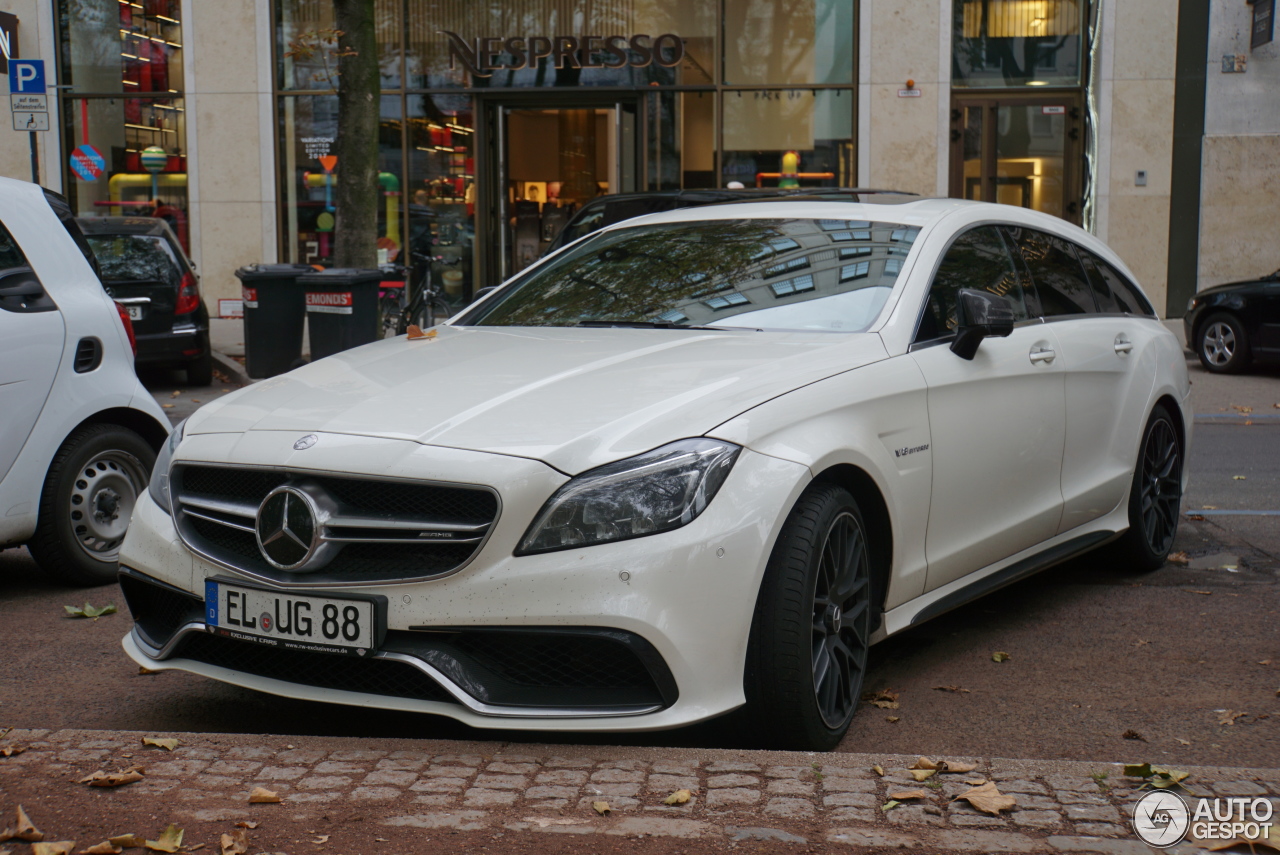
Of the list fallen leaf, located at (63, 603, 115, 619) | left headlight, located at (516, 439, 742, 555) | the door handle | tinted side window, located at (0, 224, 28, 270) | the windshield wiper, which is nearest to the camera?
left headlight, located at (516, 439, 742, 555)

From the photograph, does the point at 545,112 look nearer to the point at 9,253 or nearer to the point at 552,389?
the point at 9,253

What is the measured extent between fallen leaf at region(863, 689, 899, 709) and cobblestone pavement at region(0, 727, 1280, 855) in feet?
2.98

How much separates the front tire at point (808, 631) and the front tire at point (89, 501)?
9.78ft

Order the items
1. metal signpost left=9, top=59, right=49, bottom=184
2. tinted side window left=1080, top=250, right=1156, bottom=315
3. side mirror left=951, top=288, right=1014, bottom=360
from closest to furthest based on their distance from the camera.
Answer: side mirror left=951, top=288, right=1014, bottom=360, tinted side window left=1080, top=250, right=1156, bottom=315, metal signpost left=9, top=59, right=49, bottom=184

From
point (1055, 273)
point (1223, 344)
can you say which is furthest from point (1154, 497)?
point (1223, 344)

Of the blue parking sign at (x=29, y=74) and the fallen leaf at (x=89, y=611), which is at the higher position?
the blue parking sign at (x=29, y=74)

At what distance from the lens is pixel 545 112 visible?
1980 cm

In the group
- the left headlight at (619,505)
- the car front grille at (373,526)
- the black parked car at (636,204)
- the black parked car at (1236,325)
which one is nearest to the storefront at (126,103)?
the black parked car at (636,204)

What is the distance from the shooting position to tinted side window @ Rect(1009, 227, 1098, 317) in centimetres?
540

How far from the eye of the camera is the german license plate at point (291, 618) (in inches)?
134

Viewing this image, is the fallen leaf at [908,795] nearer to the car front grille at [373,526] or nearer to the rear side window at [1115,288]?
the car front grille at [373,526]

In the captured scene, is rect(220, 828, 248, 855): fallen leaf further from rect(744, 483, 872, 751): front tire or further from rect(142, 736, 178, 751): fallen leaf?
rect(744, 483, 872, 751): front tire

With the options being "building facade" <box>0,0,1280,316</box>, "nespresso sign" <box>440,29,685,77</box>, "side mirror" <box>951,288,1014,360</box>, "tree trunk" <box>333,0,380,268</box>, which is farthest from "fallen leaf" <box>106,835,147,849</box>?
"nespresso sign" <box>440,29,685,77</box>

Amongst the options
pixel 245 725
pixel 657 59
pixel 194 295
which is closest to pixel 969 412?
pixel 245 725
